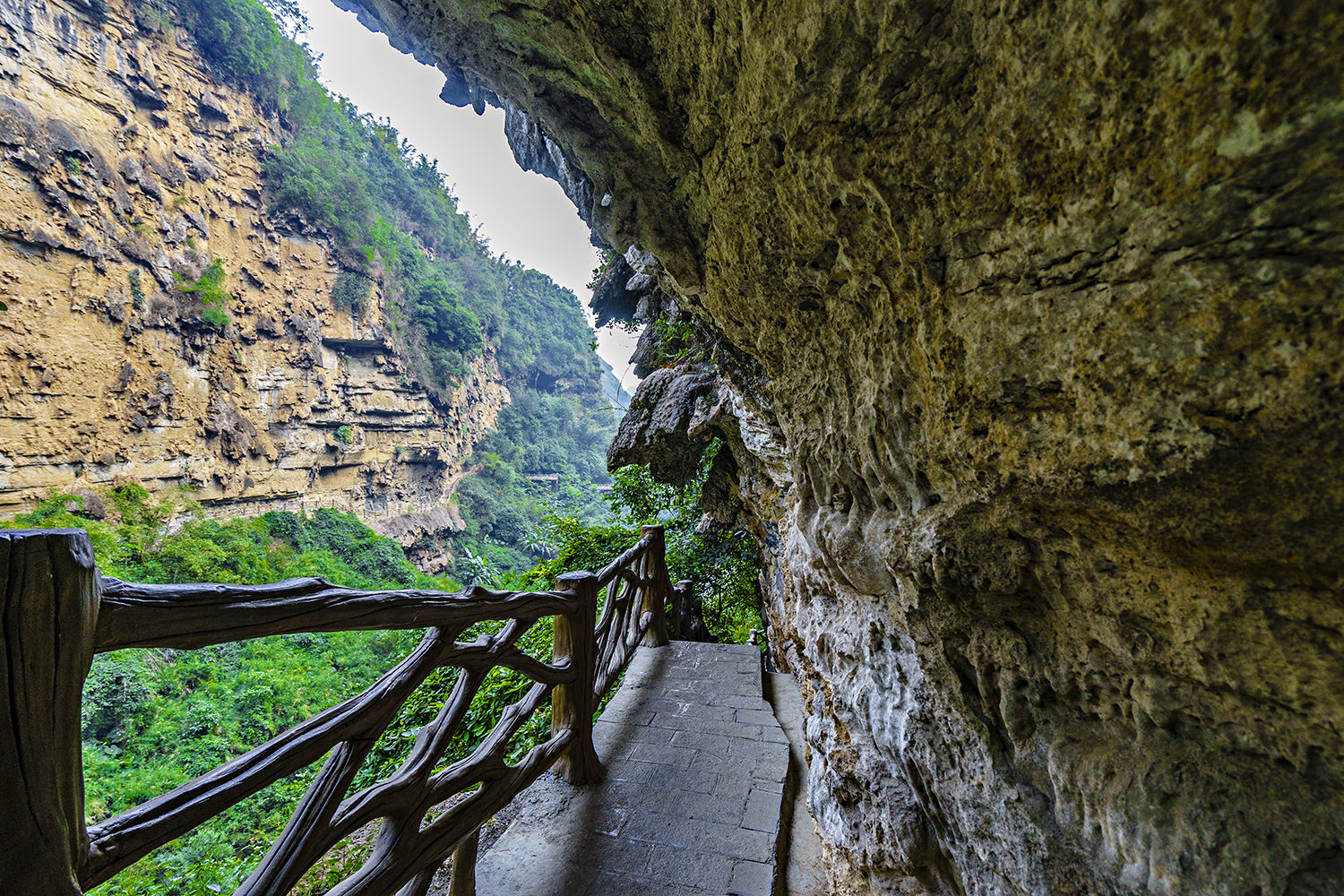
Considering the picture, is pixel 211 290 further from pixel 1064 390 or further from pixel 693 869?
pixel 1064 390

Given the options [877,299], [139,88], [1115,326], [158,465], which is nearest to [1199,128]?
[1115,326]

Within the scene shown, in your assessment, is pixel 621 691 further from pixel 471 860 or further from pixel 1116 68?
pixel 1116 68

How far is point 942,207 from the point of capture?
1.10 m

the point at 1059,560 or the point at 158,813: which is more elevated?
the point at 1059,560

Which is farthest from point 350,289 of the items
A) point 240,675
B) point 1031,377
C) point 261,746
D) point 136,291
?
point 1031,377

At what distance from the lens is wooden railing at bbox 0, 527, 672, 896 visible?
67 cm

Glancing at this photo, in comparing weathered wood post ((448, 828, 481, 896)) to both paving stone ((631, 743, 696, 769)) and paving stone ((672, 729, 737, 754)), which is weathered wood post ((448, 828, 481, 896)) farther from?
paving stone ((672, 729, 737, 754))

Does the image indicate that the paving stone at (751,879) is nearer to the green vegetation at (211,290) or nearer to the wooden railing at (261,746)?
the wooden railing at (261,746)

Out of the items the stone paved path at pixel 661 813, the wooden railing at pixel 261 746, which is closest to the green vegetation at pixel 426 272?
the stone paved path at pixel 661 813

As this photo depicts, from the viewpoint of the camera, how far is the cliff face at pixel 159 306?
34.3 ft

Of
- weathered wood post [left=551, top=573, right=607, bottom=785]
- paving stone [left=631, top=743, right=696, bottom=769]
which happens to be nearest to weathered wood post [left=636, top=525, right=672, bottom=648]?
paving stone [left=631, top=743, right=696, bottom=769]

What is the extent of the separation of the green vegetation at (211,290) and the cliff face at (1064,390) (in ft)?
56.5

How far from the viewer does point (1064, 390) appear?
36.6 inches

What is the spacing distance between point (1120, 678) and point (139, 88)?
71.6ft
